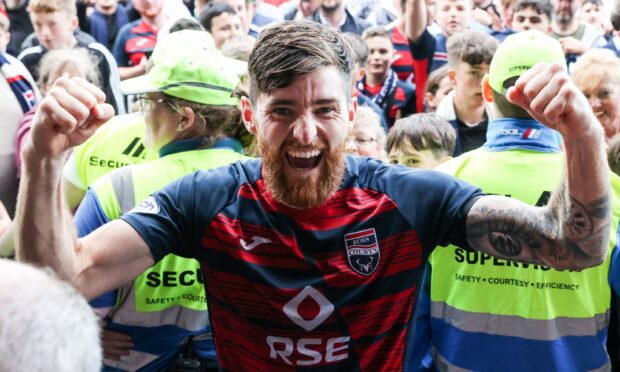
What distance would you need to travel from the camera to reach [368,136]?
15.3 feet

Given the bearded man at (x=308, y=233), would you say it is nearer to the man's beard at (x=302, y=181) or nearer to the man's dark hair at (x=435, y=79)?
the man's beard at (x=302, y=181)

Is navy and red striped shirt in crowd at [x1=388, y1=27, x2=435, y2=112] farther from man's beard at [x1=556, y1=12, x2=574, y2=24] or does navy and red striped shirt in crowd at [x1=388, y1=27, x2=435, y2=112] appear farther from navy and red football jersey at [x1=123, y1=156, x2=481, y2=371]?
navy and red football jersey at [x1=123, y1=156, x2=481, y2=371]

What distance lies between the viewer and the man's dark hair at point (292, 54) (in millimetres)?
2459

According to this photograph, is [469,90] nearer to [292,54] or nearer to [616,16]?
[616,16]

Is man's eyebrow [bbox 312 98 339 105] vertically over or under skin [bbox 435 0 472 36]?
over

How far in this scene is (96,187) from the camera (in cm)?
322

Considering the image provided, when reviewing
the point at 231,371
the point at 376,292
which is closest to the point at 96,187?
the point at 231,371

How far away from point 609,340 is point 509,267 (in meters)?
0.75

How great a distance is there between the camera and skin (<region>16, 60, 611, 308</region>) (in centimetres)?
212

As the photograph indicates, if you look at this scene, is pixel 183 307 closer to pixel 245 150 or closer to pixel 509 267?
pixel 245 150

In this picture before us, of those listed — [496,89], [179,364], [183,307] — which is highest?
[496,89]

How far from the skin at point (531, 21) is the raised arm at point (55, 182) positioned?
535 cm

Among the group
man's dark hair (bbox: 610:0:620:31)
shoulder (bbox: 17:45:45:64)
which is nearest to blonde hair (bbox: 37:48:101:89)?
shoulder (bbox: 17:45:45:64)

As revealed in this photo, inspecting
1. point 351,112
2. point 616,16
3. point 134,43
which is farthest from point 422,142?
point 134,43
